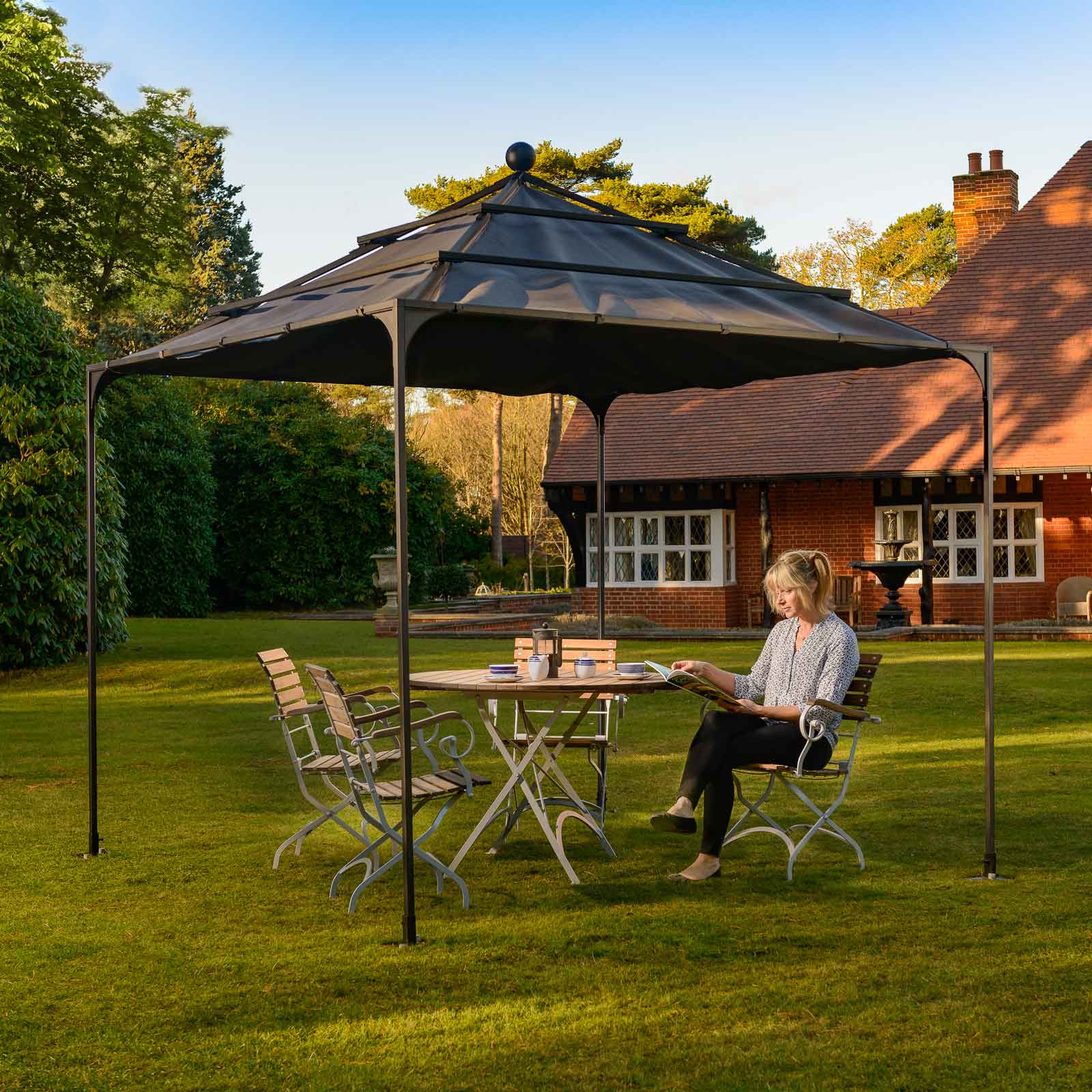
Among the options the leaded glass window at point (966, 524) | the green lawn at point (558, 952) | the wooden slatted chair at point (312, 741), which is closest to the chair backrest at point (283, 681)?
the wooden slatted chair at point (312, 741)

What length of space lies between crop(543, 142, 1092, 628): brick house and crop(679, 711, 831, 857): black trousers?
16078 mm

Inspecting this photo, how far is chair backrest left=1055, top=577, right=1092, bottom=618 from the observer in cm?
2123

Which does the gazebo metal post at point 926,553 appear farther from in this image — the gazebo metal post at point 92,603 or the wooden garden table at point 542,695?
the gazebo metal post at point 92,603

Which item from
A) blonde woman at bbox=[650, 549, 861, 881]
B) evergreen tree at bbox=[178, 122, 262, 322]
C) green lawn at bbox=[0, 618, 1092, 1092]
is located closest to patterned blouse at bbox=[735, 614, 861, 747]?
blonde woman at bbox=[650, 549, 861, 881]

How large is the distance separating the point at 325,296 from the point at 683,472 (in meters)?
17.8

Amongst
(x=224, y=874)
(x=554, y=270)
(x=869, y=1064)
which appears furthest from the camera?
(x=224, y=874)

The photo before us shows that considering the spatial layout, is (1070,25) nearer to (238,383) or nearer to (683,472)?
(683,472)

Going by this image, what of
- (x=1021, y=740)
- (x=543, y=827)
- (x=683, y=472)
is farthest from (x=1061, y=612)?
(x=543, y=827)

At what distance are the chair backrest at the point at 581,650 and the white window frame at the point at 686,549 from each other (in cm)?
1663

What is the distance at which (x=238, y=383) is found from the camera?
117 feet

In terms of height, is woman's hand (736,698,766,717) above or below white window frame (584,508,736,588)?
below

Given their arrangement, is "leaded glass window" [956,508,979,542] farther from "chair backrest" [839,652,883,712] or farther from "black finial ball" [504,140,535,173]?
"black finial ball" [504,140,535,173]

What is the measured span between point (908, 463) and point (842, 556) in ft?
6.82

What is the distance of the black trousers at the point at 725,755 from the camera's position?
622 cm
